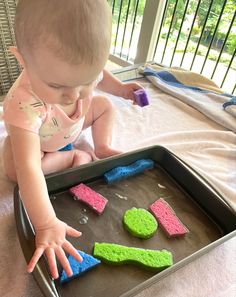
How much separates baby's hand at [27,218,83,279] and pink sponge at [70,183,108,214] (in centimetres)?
14

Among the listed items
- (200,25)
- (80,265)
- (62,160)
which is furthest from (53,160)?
(200,25)

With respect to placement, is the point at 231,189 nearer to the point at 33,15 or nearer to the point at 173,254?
the point at 173,254

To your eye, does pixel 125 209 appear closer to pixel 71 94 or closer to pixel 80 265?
pixel 80 265

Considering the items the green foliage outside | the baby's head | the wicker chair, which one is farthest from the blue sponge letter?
the green foliage outside

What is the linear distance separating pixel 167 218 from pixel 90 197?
16 centimetres

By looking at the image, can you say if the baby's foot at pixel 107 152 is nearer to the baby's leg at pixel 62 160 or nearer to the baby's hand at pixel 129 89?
the baby's leg at pixel 62 160

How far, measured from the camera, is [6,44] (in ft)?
2.93

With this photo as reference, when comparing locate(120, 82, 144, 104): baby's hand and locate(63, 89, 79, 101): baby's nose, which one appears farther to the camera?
locate(120, 82, 144, 104): baby's hand

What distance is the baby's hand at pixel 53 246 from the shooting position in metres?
0.40

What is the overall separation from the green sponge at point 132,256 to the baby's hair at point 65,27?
1.01 ft

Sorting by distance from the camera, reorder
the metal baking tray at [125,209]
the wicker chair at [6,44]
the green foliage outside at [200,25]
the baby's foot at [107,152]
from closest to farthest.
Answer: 1. the metal baking tray at [125,209]
2. the baby's foot at [107,152]
3. the wicker chair at [6,44]
4. the green foliage outside at [200,25]

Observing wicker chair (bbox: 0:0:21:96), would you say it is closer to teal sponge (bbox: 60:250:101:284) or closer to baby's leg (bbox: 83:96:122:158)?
baby's leg (bbox: 83:96:122:158)

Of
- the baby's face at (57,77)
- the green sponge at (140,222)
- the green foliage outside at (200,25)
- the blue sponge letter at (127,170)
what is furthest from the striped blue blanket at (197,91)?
the baby's face at (57,77)

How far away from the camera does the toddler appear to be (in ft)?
1.21
